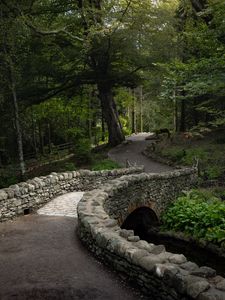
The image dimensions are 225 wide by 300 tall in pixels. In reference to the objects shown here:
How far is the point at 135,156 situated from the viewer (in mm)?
27156

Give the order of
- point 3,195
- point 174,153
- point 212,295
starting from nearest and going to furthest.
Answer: point 212,295
point 3,195
point 174,153

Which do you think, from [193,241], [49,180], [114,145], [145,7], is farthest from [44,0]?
[193,241]

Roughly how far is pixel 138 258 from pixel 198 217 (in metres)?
9.06

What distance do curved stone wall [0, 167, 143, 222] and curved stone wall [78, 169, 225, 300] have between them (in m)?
2.21

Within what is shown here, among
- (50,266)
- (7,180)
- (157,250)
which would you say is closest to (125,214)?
(50,266)

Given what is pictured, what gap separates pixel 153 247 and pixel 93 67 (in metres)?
21.5

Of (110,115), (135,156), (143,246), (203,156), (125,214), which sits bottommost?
(135,156)

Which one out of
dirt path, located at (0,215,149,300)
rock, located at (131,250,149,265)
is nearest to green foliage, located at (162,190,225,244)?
dirt path, located at (0,215,149,300)

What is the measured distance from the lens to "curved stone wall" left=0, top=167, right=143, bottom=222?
11.1 metres

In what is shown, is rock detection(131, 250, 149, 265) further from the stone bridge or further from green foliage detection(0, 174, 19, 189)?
green foliage detection(0, 174, 19, 189)

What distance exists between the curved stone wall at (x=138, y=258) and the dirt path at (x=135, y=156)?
36.0 feet

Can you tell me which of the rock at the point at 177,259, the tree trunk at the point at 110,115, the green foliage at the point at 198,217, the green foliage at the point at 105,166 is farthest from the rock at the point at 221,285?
the tree trunk at the point at 110,115

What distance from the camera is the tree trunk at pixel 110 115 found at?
1161 inches

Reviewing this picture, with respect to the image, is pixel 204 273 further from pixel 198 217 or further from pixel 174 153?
pixel 174 153
